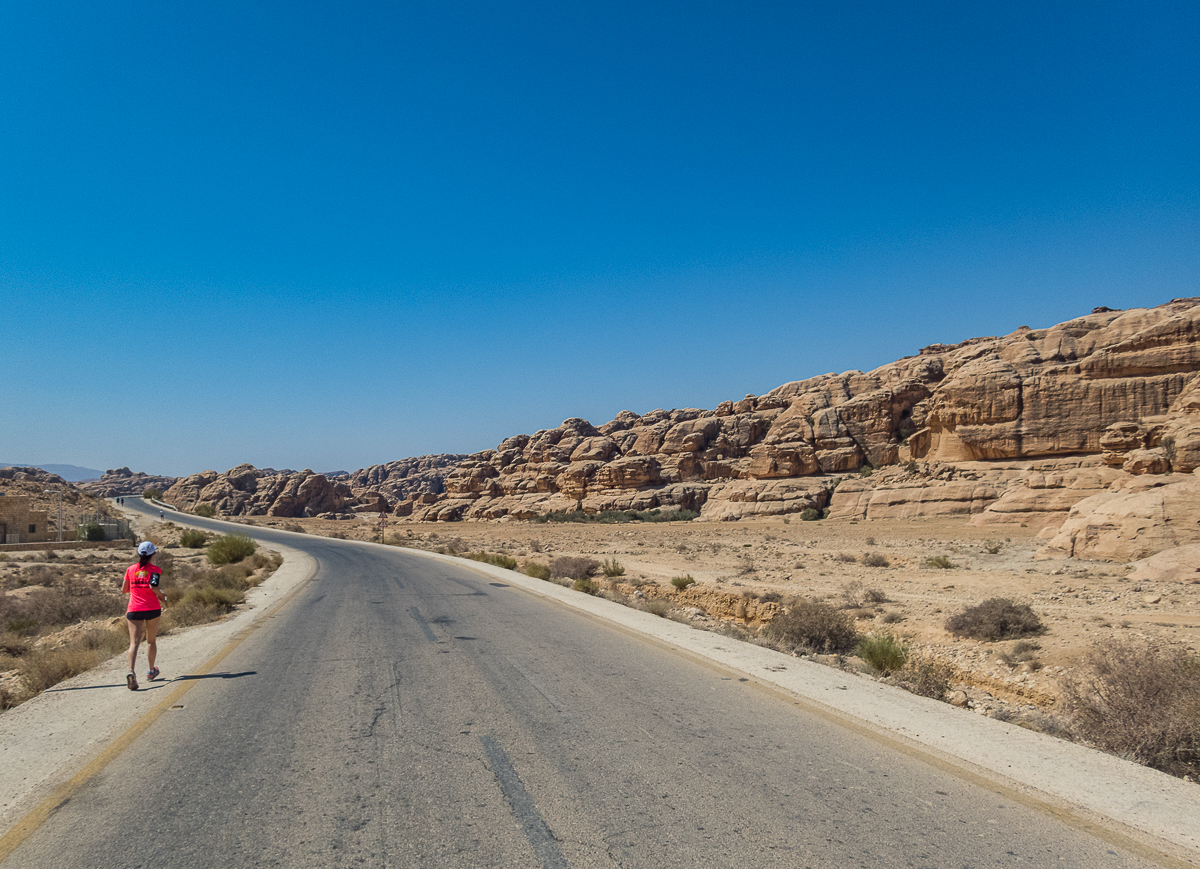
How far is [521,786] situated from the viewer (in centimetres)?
465

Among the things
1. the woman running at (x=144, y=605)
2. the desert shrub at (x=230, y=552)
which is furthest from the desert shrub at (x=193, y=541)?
the woman running at (x=144, y=605)

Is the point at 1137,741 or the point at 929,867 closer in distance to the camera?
the point at 929,867

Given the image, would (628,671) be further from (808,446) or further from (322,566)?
(808,446)

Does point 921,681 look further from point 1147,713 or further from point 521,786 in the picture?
point 521,786

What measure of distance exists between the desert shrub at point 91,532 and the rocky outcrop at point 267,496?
245ft

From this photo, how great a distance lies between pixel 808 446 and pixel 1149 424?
29204 mm

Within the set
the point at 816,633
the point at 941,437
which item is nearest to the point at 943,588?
the point at 816,633

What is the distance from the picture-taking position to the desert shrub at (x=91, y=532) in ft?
150

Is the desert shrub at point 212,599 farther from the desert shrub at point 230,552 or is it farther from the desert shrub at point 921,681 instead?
the desert shrub at point 230,552

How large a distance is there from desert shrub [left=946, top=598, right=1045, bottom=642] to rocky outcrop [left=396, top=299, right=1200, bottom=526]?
29787mm

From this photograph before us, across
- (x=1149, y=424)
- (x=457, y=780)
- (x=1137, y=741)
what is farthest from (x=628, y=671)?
(x=1149, y=424)

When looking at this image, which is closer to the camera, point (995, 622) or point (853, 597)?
point (995, 622)

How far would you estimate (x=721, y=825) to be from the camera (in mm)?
4055

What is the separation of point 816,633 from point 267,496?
129483 millimetres
